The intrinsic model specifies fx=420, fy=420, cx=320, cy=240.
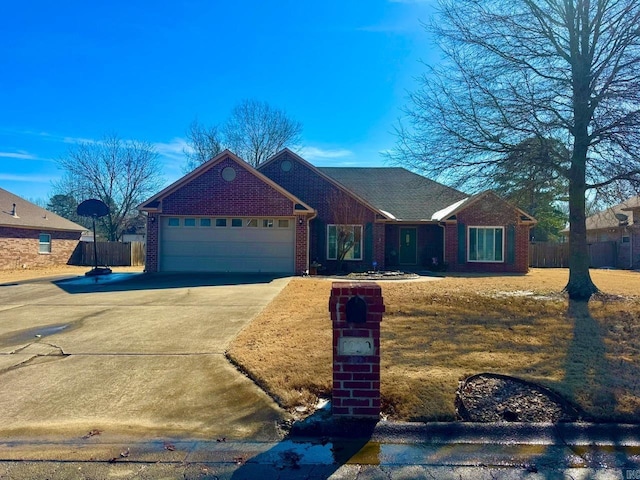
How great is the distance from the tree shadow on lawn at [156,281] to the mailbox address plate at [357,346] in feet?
32.6

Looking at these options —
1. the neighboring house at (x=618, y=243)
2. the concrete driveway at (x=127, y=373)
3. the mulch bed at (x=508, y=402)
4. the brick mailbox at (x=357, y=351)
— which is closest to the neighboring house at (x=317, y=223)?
the concrete driveway at (x=127, y=373)

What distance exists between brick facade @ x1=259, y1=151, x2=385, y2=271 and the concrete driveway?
9633 millimetres

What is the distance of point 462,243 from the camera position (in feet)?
63.4

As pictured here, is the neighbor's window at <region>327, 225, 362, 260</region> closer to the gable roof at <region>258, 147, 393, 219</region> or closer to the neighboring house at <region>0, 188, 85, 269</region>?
the gable roof at <region>258, 147, 393, 219</region>

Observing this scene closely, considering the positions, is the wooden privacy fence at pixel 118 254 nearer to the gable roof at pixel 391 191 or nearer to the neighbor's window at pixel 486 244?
the gable roof at pixel 391 191

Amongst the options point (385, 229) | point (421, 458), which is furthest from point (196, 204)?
point (421, 458)

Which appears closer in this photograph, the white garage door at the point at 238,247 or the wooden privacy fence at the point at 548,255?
the white garage door at the point at 238,247

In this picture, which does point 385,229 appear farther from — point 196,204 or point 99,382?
point 99,382

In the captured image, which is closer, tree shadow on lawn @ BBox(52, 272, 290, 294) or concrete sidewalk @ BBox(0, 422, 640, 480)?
concrete sidewalk @ BBox(0, 422, 640, 480)

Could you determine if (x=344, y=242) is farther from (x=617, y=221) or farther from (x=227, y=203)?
(x=617, y=221)

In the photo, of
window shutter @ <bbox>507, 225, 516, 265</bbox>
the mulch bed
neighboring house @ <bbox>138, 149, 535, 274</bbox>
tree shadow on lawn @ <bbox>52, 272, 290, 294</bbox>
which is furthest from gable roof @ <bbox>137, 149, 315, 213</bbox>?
the mulch bed

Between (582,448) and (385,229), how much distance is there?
57.9ft

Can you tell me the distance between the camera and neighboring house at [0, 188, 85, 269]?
22391 millimetres

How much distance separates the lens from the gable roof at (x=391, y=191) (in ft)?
70.8
